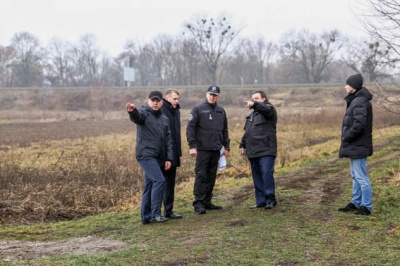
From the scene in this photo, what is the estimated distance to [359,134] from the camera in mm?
6930

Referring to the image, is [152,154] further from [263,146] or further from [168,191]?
[263,146]

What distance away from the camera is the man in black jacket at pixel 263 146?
7613 mm

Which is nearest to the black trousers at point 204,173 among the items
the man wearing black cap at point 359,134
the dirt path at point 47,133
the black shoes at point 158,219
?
the black shoes at point 158,219

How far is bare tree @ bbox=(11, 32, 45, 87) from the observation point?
89438 millimetres

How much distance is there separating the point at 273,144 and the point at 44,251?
12.2 feet

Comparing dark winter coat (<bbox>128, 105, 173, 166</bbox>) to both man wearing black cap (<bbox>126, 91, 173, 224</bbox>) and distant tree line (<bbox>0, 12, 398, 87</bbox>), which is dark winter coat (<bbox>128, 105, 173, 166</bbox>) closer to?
man wearing black cap (<bbox>126, 91, 173, 224</bbox>)

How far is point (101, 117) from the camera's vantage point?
161ft

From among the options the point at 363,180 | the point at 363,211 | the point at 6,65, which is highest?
the point at 6,65

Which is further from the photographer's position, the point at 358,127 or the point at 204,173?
the point at 204,173

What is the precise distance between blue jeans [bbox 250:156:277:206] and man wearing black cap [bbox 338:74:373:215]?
44.3 inches

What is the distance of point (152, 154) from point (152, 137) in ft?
0.83

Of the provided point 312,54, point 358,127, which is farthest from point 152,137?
point 312,54

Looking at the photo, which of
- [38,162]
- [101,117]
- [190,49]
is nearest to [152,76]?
[190,49]

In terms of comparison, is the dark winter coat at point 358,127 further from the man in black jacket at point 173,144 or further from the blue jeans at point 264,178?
the man in black jacket at point 173,144
